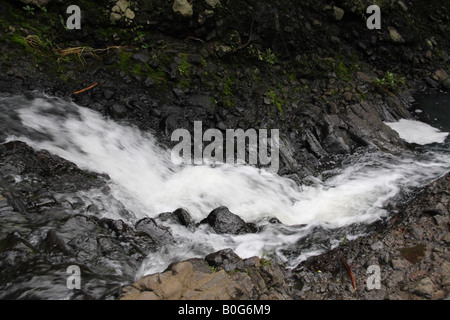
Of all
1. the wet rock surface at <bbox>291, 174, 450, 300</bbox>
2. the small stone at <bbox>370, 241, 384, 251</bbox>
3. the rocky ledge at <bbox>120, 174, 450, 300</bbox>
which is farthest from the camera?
the small stone at <bbox>370, 241, 384, 251</bbox>

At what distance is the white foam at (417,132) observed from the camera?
797cm

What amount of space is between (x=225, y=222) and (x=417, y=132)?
554cm

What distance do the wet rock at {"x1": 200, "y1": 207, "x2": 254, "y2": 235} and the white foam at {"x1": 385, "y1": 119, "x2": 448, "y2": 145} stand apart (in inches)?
189

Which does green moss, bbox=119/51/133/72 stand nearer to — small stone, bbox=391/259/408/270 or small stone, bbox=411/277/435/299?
small stone, bbox=391/259/408/270

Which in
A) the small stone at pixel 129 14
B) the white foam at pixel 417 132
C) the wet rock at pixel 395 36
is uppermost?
the wet rock at pixel 395 36

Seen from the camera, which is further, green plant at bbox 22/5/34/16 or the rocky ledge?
green plant at bbox 22/5/34/16

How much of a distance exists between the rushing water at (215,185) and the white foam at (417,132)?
688mm

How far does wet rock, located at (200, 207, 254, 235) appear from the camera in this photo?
198 inches

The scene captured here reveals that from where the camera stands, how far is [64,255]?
3746 millimetres

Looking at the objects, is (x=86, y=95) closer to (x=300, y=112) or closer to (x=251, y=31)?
(x=251, y=31)

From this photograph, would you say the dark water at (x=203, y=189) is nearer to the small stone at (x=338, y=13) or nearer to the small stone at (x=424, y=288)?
the small stone at (x=424, y=288)

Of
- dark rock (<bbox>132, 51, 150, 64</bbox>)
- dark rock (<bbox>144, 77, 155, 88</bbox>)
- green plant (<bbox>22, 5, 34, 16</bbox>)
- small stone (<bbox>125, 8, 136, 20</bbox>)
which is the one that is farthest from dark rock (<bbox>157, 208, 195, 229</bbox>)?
green plant (<bbox>22, 5, 34, 16</bbox>)

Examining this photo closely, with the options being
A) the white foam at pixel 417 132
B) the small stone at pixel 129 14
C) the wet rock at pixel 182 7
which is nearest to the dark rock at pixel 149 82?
the small stone at pixel 129 14
